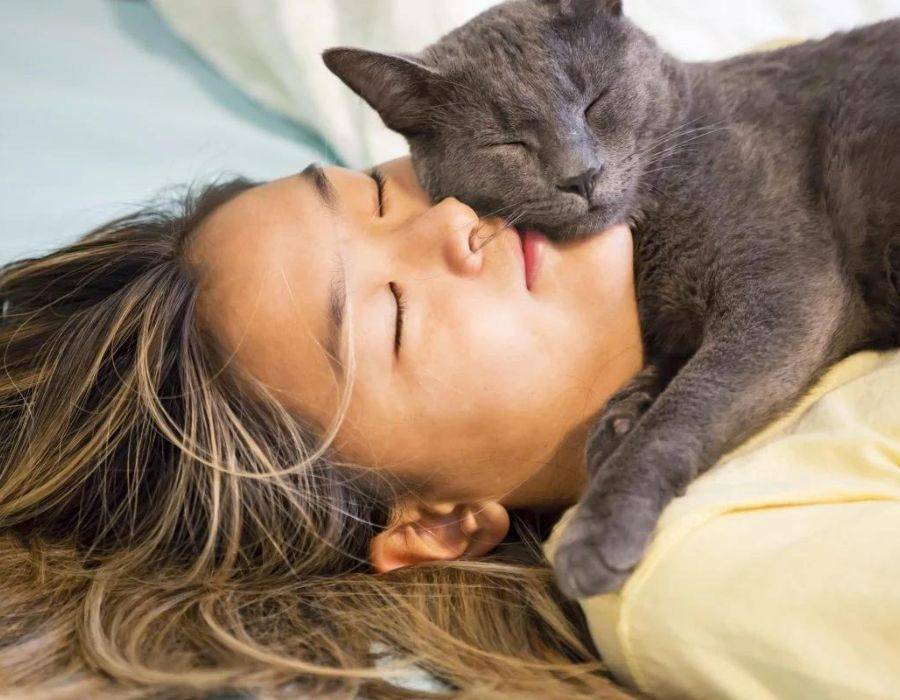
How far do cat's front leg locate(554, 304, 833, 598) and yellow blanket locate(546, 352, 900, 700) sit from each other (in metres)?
0.02

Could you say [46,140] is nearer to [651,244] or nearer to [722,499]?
[651,244]

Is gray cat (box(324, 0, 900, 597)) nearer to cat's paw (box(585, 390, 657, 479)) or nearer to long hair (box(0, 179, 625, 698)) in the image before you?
cat's paw (box(585, 390, 657, 479))

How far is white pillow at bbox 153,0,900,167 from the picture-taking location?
1.75 metres

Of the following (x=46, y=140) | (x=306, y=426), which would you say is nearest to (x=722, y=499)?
(x=306, y=426)

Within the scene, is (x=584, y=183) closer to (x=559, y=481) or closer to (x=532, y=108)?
(x=532, y=108)

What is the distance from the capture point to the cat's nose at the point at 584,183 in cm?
109

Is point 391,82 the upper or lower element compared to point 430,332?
upper

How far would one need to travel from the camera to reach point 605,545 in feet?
2.72

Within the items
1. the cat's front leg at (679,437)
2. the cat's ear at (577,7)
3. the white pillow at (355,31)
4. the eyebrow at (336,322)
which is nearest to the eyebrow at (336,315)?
the eyebrow at (336,322)

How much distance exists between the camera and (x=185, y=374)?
107 centimetres

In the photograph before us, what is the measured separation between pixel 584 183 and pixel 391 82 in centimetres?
32

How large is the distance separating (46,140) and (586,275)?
1205 millimetres

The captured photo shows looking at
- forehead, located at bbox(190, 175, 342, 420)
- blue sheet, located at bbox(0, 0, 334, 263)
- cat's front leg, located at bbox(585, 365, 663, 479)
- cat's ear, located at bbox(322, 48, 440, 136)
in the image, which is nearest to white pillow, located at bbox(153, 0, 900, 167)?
blue sheet, located at bbox(0, 0, 334, 263)

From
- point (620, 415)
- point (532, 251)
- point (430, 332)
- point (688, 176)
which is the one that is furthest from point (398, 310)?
point (688, 176)
